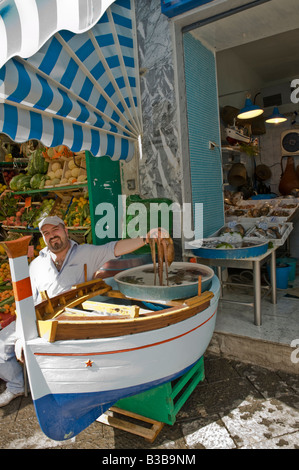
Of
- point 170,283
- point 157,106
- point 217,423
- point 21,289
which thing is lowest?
point 217,423

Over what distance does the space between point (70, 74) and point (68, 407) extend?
8.33ft

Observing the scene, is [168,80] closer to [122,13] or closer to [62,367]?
[122,13]

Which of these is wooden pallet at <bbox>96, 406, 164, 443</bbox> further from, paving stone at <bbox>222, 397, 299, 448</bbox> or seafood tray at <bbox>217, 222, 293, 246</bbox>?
seafood tray at <bbox>217, 222, 293, 246</bbox>

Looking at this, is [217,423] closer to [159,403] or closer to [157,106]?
[159,403]

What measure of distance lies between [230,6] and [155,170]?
6.49ft

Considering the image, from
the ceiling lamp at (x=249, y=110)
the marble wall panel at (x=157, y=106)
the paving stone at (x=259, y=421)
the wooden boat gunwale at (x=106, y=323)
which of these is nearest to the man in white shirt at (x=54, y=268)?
the wooden boat gunwale at (x=106, y=323)

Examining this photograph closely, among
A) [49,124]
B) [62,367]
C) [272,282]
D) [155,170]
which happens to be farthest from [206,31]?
[62,367]

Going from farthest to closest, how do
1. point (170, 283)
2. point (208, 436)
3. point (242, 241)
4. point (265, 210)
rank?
point (265, 210)
point (242, 241)
point (170, 283)
point (208, 436)

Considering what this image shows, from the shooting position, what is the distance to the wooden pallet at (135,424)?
7.45ft

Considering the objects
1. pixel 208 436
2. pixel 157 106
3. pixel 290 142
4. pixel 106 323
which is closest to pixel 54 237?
pixel 106 323

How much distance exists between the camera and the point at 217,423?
7.87 ft

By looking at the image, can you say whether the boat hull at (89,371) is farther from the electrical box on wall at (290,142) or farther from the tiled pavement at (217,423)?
the electrical box on wall at (290,142)

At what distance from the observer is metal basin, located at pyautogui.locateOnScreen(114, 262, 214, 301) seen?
2338 mm

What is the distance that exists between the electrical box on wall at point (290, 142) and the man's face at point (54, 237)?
6914mm
